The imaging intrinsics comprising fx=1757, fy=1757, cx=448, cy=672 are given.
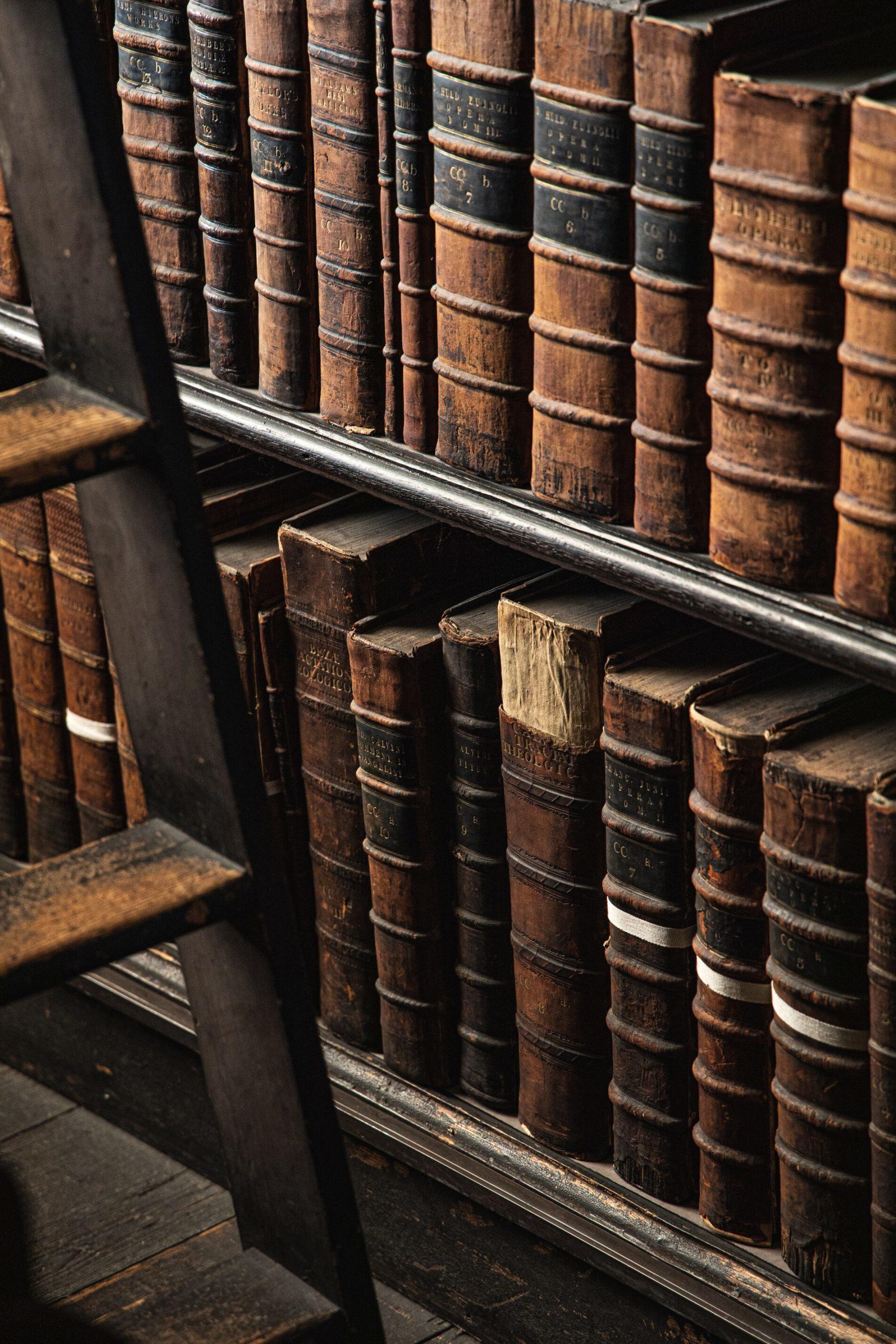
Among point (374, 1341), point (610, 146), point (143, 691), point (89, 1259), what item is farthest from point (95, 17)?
point (89, 1259)

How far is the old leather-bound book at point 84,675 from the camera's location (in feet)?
5.02

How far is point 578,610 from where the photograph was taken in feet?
3.96

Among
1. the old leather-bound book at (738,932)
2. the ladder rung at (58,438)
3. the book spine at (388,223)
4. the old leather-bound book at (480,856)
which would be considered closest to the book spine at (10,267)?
the book spine at (388,223)

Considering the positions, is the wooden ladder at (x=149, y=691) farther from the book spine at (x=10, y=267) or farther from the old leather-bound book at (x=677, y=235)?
the book spine at (x=10, y=267)

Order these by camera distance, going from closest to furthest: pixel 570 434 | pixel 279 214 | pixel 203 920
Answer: pixel 203 920, pixel 570 434, pixel 279 214

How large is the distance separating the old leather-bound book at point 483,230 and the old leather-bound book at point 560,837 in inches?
4.3

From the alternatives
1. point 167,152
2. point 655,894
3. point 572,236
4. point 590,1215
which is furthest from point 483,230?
point 590,1215

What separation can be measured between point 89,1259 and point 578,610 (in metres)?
0.85

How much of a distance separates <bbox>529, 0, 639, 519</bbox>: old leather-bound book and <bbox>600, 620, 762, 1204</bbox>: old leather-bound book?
123mm

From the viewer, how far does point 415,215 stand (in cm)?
117

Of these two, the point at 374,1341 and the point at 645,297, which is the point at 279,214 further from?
the point at 374,1341

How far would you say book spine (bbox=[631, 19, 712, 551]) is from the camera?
3.14 ft

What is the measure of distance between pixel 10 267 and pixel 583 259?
62 cm

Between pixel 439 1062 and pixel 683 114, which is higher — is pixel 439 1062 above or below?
below
